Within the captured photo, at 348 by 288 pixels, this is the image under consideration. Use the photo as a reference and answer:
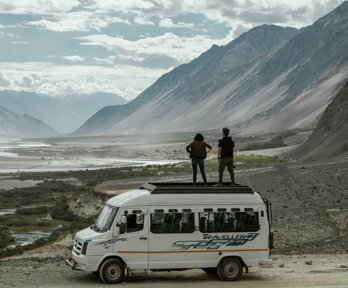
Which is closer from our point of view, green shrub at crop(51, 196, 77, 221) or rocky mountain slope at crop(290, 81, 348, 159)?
green shrub at crop(51, 196, 77, 221)

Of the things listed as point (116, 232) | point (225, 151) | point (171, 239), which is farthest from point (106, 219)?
point (225, 151)

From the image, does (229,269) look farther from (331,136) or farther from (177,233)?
(331,136)

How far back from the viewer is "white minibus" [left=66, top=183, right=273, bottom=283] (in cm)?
1816

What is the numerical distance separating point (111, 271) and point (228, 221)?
3613 millimetres

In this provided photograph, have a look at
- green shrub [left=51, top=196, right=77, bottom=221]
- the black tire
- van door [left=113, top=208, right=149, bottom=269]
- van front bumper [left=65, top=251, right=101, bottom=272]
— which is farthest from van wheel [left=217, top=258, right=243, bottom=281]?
green shrub [left=51, top=196, right=77, bottom=221]

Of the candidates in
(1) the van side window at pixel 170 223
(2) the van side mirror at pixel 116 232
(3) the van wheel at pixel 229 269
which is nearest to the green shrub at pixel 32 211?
(2) the van side mirror at pixel 116 232

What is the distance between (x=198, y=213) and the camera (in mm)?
18578

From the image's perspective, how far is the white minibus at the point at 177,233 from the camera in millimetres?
18156

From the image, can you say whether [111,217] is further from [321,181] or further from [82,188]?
[82,188]

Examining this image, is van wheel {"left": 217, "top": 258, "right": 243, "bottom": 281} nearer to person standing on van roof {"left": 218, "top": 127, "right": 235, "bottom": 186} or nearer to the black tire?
the black tire

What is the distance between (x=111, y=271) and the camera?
18.1m

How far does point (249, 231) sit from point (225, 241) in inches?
30.7

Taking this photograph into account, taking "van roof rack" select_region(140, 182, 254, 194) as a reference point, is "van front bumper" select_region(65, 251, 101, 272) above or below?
below

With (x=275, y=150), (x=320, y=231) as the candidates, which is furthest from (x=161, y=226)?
(x=275, y=150)
